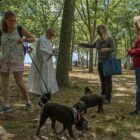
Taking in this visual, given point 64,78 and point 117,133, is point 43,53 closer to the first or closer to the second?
point 64,78

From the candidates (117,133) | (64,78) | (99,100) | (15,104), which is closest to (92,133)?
(117,133)

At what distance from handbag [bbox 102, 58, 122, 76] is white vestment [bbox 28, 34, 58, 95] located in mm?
1763

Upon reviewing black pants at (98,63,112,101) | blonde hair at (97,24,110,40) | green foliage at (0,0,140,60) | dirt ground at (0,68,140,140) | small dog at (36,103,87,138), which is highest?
green foliage at (0,0,140,60)

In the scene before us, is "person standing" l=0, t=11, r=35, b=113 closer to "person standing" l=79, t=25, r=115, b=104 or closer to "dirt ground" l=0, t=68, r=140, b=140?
"dirt ground" l=0, t=68, r=140, b=140

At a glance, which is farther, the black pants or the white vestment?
the white vestment

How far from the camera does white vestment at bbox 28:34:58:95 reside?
10.1 metres

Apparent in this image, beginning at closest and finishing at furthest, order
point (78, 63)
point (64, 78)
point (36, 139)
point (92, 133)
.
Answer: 1. point (36, 139)
2. point (92, 133)
3. point (64, 78)
4. point (78, 63)

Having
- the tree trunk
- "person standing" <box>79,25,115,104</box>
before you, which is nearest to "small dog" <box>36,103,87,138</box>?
"person standing" <box>79,25,115,104</box>

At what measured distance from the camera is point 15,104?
29.6ft

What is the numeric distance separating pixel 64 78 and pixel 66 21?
191cm

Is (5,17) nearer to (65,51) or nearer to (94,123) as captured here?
(94,123)

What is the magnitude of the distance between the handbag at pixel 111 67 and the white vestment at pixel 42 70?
176 cm

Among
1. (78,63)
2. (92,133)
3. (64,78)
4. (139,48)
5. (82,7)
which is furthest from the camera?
(78,63)

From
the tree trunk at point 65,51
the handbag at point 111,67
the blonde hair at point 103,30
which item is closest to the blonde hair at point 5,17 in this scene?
the blonde hair at point 103,30
